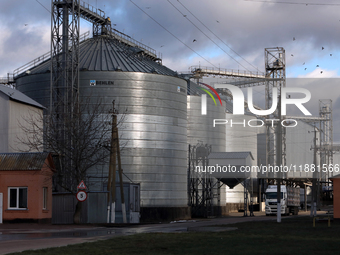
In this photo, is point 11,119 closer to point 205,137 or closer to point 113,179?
point 113,179

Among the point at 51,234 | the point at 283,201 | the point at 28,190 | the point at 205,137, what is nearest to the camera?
the point at 51,234

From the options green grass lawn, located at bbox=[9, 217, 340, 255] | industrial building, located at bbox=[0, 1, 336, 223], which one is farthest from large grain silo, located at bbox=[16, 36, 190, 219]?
green grass lawn, located at bbox=[9, 217, 340, 255]

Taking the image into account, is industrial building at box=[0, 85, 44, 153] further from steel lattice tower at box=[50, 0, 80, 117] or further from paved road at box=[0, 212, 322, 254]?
paved road at box=[0, 212, 322, 254]

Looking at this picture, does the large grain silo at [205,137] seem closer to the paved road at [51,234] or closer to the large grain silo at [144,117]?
the large grain silo at [144,117]

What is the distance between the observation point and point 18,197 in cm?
3434

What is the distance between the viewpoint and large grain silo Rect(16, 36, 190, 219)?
5478 cm

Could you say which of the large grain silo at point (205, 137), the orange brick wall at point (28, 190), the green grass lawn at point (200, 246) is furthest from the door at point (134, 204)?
the green grass lawn at point (200, 246)

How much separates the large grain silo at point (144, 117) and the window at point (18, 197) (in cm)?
1895

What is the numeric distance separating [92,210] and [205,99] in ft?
108

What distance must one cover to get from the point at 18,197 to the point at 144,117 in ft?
75.7

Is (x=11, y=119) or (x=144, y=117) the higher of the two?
(x=144, y=117)

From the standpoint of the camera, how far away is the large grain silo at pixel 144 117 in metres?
Answer: 54.8

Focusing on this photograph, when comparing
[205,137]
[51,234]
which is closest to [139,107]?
[205,137]

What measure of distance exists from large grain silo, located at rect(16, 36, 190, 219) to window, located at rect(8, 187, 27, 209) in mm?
18952
